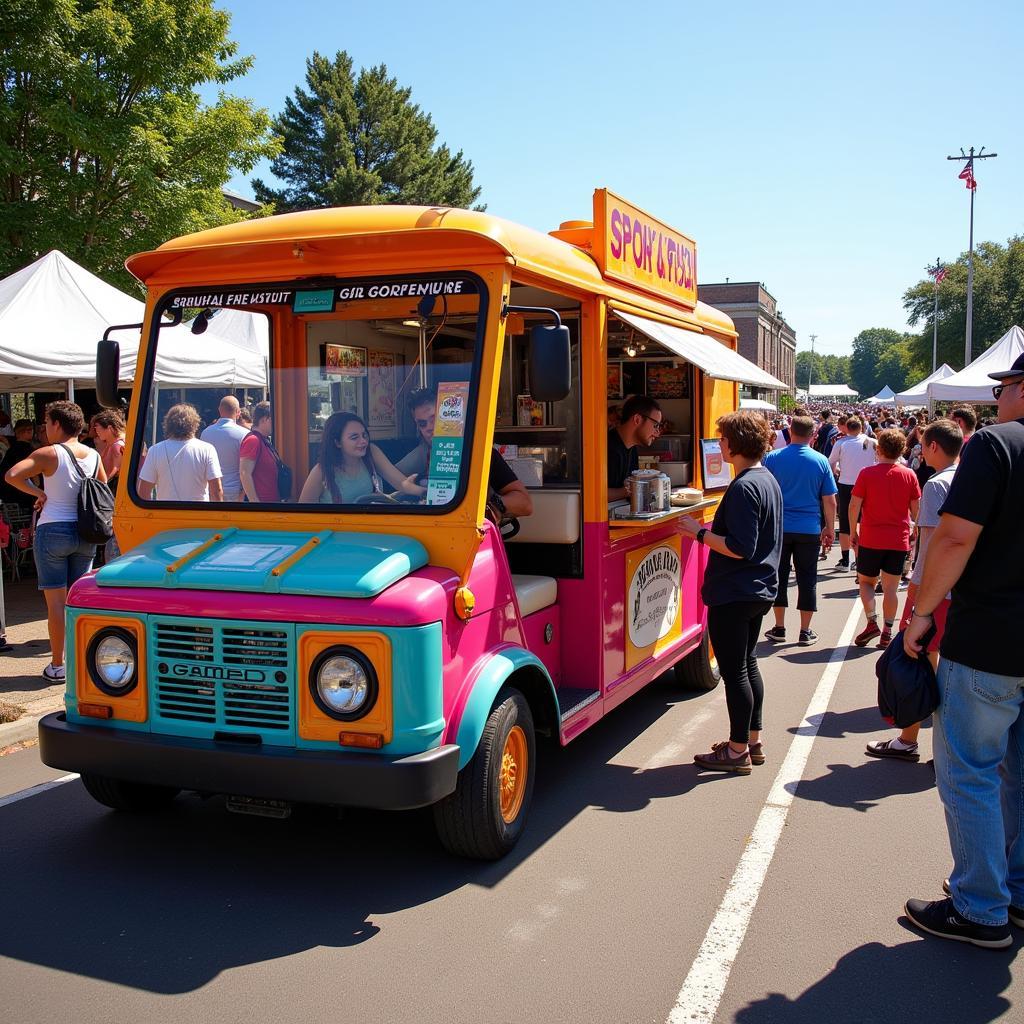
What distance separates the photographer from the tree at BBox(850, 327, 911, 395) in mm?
158625

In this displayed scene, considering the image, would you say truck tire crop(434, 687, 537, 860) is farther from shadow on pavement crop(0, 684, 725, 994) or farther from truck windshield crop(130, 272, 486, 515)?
truck windshield crop(130, 272, 486, 515)

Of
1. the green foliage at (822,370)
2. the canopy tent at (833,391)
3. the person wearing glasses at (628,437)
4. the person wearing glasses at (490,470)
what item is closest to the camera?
the person wearing glasses at (490,470)

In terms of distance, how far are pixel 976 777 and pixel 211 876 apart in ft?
9.60

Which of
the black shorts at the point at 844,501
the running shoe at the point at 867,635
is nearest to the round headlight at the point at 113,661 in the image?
the running shoe at the point at 867,635

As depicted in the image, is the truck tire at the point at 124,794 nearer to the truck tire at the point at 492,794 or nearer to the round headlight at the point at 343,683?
the round headlight at the point at 343,683

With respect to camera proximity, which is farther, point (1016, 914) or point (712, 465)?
point (712, 465)

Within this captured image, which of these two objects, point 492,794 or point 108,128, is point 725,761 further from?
point 108,128

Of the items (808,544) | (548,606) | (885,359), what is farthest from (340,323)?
(885,359)

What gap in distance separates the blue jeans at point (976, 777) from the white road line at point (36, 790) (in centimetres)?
422

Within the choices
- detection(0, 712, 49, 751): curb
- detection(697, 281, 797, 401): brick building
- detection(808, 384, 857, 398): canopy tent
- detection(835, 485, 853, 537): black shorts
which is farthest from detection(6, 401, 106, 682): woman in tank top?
detection(808, 384, 857, 398): canopy tent

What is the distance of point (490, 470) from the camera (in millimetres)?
4133

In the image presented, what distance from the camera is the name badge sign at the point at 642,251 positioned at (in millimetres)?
4973

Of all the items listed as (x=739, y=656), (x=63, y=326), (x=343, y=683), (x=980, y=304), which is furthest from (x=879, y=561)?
(x=980, y=304)

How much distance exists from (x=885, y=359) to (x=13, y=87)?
539 feet
